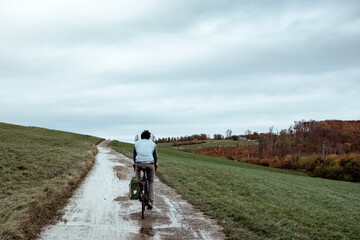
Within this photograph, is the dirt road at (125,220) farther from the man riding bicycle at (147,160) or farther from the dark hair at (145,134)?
the dark hair at (145,134)

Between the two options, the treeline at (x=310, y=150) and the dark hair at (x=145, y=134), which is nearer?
the dark hair at (x=145, y=134)

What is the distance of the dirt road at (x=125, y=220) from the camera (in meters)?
6.63

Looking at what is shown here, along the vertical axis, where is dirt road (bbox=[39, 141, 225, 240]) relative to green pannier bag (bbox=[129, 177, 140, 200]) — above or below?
below

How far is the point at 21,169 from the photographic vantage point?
50.6 ft

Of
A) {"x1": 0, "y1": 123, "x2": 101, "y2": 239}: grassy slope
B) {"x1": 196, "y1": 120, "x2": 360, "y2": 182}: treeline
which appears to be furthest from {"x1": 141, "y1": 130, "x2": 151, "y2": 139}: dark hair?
{"x1": 196, "y1": 120, "x2": 360, "y2": 182}: treeline

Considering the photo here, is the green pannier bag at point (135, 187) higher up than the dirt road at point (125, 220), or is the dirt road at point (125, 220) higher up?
the green pannier bag at point (135, 187)

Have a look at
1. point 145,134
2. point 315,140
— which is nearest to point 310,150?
point 315,140

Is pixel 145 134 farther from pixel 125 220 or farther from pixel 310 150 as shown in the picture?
pixel 310 150

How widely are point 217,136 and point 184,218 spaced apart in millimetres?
187048

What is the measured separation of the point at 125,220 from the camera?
25.5 ft

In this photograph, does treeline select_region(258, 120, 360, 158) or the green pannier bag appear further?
treeline select_region(258, 120, 360, 158)

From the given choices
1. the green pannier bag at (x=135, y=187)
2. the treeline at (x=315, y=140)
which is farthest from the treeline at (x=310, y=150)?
the green pannier bag at (x=135, y=187)

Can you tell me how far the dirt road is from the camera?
6629mm

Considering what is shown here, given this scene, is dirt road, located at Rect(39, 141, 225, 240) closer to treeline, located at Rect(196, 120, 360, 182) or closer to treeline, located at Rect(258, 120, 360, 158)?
treeline, located at Rect(196, 120, 360, 182)
